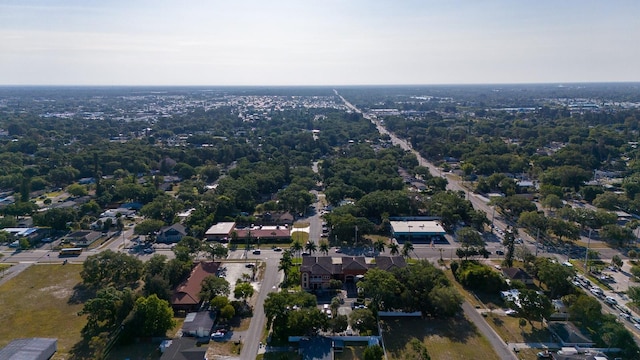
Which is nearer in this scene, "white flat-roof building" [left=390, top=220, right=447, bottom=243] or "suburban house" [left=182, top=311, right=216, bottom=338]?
"suburban house" [left=182, top=311, right=216, bottom=338]

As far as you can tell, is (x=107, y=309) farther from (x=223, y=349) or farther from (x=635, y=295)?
(x=635, y=295)

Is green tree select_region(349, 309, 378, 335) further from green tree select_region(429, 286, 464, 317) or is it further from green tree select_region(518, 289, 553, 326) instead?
green tree select_region(518, 289, 553, 326)

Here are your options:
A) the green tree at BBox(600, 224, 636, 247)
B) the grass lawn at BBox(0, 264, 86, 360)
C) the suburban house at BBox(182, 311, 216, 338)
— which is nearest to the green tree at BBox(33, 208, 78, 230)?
the grass lawn at BBox(0, 264, 86, 360)

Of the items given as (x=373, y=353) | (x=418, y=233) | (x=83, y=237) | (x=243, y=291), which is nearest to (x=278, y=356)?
(x=373, y=353)

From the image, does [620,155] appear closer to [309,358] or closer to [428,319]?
[428,319]

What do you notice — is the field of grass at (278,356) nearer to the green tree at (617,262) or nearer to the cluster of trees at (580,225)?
the green tree at (617,262)

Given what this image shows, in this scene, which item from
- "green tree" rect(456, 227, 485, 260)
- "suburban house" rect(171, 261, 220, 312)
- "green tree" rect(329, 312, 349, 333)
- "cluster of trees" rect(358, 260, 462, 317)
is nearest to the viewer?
"green tree" rect(329, 312, 349, 333)

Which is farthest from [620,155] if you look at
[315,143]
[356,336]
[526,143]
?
[356,336]
